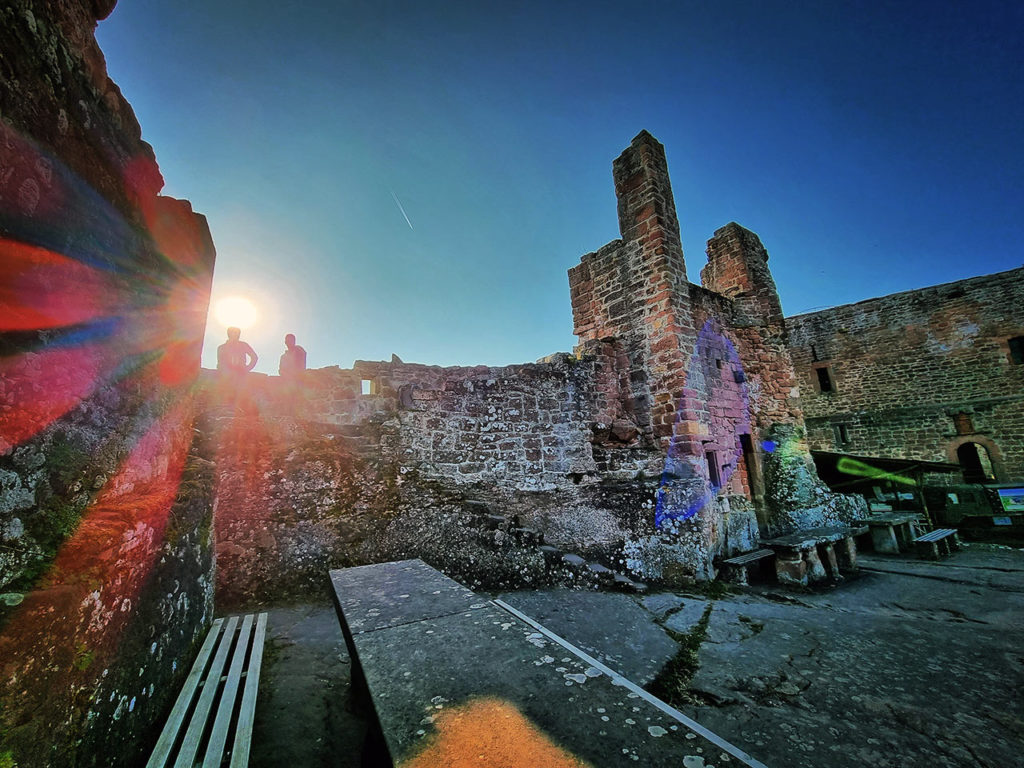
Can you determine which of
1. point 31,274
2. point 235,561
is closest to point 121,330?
point 31,274

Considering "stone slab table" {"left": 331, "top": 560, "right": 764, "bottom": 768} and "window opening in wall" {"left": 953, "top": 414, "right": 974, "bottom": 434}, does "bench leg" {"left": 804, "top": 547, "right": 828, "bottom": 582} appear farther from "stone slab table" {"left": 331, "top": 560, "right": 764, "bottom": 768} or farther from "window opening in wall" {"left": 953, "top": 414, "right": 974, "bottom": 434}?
"window opening in wall" {"left": 953, "top": 414, "right": 974, "bottom": 434}

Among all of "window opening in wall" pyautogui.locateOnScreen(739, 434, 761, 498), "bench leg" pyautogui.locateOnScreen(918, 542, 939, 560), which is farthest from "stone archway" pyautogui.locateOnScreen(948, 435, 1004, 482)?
"window opening in wall" pyautogui.locateOnScreen(739, 434, 761, 498)

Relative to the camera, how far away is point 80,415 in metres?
1.42

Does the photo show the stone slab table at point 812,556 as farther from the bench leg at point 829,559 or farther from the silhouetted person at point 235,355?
the silhouetted person at point 235,355

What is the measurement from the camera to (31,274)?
121cm

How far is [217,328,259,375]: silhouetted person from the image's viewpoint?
487 centimetres

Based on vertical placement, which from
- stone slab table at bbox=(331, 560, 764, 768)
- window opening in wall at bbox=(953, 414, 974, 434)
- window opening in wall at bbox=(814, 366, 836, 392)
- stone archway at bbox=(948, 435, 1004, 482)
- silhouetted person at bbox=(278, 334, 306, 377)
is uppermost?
window opening in wall at bbox=(814, 366, 836, 392)

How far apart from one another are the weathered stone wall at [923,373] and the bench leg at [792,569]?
42.9 feet

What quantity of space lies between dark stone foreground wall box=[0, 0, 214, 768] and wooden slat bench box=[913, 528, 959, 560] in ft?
34.1

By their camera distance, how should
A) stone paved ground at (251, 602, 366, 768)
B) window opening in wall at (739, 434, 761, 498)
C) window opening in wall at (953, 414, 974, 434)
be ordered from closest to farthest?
stone paved ground at (251, 602, 366, 768), window opening in wall at (739, 434, 761, 498), window opening in wall at (953, 414, 974, 434)

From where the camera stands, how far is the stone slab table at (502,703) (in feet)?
3.60

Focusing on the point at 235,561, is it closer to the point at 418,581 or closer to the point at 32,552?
the point at 418,581

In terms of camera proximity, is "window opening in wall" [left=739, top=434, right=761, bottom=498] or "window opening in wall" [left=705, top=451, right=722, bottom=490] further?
"window opening in wall" [left=739, top=434, right=761, bottom=498]

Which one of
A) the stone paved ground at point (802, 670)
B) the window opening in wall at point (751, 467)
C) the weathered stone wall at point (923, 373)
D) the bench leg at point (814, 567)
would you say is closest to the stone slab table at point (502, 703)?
the stone paved ground at point (802, 670)
